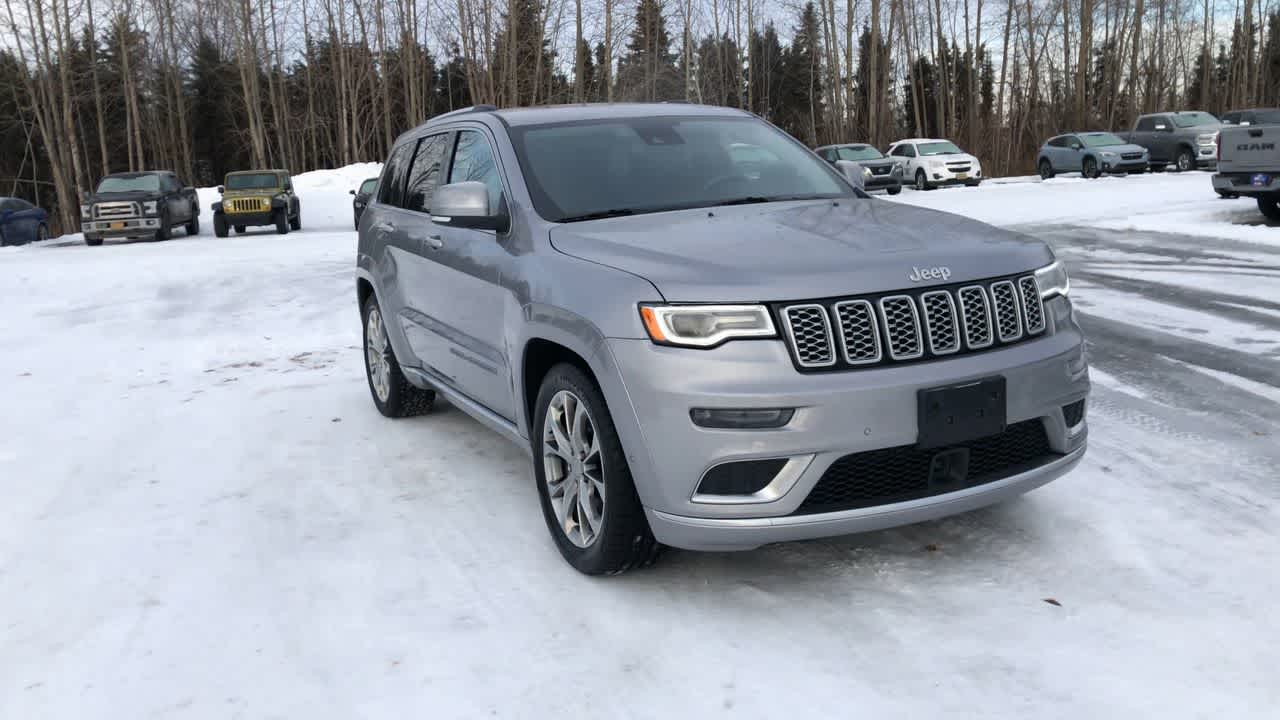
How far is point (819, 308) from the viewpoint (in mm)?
3443

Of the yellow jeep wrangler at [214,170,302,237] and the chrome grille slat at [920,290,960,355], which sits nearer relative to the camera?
the chrome grille slat at [920,290,960,355]

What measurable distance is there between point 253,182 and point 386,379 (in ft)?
76.9

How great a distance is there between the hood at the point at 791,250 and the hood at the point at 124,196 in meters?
25.8

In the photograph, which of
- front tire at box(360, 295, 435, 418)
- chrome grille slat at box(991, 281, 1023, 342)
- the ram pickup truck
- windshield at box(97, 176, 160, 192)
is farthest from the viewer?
the ram pickup truck

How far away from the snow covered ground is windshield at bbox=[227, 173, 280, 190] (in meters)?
21.9

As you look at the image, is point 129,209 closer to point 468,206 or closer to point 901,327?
point 468,206

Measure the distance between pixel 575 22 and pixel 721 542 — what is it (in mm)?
42926

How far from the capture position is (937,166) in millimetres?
34031

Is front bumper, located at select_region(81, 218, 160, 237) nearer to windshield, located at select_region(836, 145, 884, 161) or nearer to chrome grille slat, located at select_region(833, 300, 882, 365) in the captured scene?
windshield, located at select_region(836, 145, 884, 161)

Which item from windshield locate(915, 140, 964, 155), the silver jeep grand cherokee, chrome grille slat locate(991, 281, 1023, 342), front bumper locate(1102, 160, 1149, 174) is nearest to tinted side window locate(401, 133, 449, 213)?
the silver jeep grand cherokee

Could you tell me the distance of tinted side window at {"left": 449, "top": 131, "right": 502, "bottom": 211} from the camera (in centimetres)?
Answer: 488

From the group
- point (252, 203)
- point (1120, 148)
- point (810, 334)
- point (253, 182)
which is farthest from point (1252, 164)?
point (253, 182)

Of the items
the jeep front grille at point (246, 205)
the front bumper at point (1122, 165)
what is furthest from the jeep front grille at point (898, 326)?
the front bumper at point (1122, 165)

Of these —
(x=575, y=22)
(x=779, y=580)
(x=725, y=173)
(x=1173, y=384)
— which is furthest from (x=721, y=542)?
(x=575, y=22)
